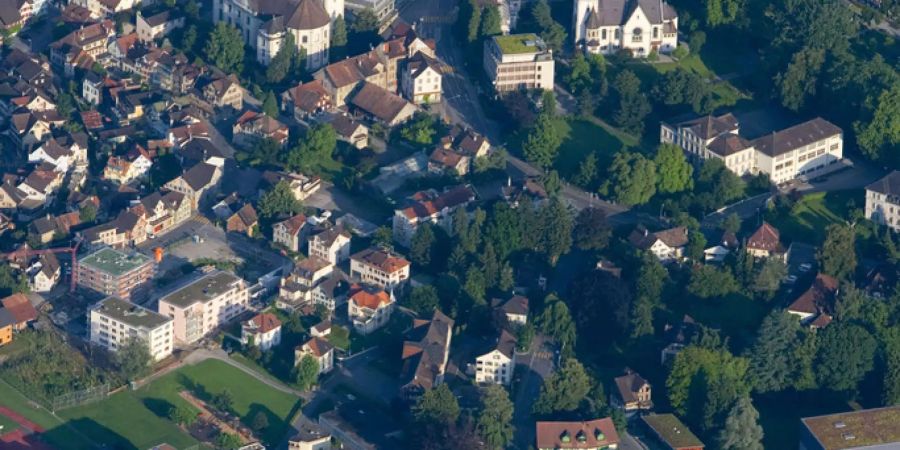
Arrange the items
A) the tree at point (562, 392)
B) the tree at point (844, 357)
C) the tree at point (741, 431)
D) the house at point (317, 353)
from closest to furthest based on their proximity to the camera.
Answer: the tree at point (741, 431), the tree at point (562, 392), the tree at point (844, 357), the house at point (317, 353)

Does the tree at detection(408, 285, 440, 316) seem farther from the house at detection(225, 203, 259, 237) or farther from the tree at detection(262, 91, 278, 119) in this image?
the tree at detection(262, 91, 278, 119)

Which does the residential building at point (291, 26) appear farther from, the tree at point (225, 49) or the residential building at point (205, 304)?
the residential building at point (205, 304)

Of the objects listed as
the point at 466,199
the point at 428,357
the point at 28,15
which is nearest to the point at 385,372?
the point at 428,357

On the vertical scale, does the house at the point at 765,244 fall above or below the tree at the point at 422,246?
above

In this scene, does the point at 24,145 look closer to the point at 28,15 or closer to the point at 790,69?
the point at 28,15

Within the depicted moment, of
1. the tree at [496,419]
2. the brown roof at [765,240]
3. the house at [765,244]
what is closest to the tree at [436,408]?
the tree at [496,419]

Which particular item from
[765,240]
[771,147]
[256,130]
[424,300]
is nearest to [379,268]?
[424,300]

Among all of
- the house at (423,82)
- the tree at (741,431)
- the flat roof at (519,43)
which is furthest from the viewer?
the house at (423,82)
